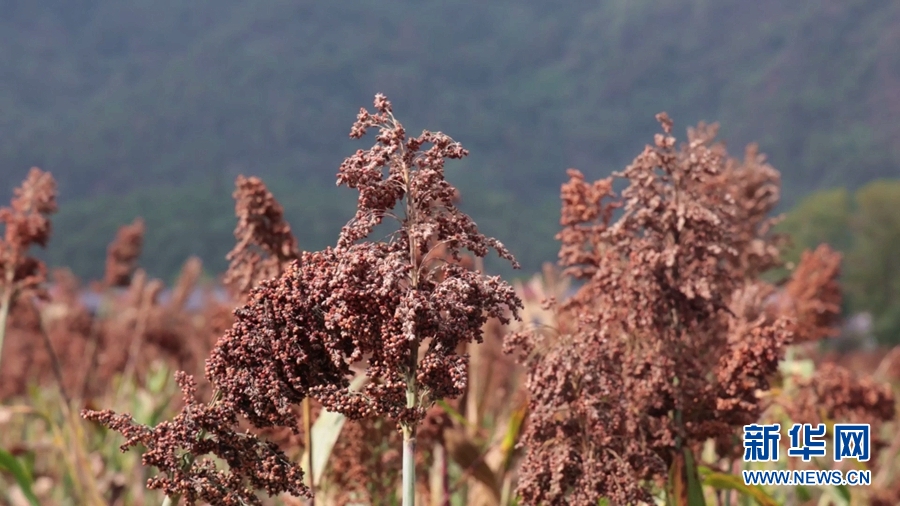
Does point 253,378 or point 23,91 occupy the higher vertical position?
point 23,91

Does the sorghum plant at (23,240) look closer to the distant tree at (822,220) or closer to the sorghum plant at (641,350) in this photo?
the sorghum plant at (641,350)

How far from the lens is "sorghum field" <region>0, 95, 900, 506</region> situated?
91.2 inches

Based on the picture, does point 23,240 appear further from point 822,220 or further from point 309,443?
point 822,220

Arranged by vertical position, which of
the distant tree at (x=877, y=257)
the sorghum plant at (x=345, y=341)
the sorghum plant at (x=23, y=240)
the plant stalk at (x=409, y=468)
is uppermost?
the distant tree at (x=877, y=257)

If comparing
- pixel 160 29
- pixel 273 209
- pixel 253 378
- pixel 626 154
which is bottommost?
pixel 253 378

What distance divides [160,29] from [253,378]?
16024 centimetres

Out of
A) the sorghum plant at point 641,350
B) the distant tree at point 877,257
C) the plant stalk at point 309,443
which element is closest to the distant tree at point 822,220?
the distant tree at point 877,257

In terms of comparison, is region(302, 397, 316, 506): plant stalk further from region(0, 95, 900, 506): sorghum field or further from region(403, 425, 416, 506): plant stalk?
region(403, 425, 416, 506): plant stalk

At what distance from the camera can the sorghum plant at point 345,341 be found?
2.28 meters

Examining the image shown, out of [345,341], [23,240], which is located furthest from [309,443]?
[23,240]

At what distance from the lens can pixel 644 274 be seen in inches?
128

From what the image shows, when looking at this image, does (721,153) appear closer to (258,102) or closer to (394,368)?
(394,368)

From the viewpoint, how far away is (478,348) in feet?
19.2

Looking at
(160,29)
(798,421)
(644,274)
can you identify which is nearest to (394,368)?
(644,274)
